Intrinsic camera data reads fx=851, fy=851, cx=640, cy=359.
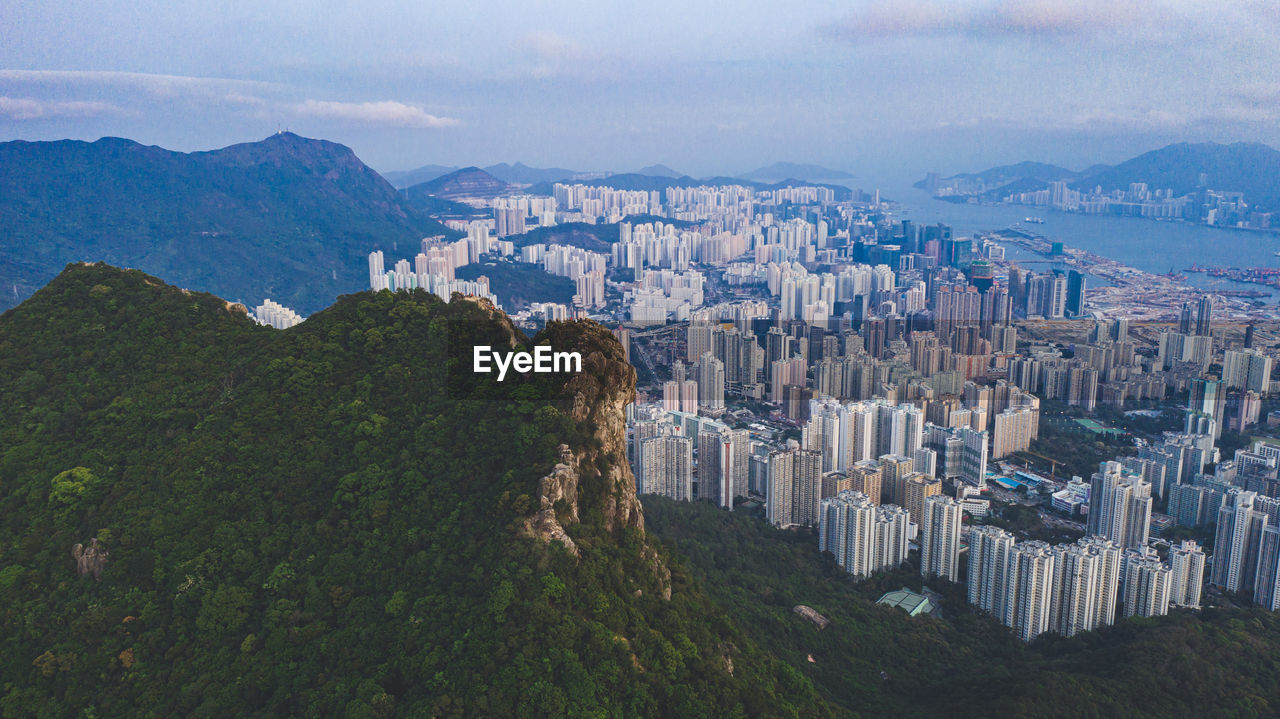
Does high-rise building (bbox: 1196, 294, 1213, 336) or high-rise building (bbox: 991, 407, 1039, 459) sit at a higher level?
high-rise building (bbox: 1196, 294, 1213, 336)

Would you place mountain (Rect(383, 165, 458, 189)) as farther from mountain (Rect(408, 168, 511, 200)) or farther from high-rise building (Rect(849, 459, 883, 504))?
high-rise building (Rect(849, 459, 883, 504))

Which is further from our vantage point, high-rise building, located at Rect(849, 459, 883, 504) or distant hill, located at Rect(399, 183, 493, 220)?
distant hill, located at Rect(399, 183, 493, 220)

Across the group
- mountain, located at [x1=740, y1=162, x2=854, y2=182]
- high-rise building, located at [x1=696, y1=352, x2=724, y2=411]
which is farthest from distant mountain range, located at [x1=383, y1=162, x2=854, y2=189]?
high-rise building, located at [x1=696, y1=352, x2=724, y2=411]

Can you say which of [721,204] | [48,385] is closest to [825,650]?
[48,385]

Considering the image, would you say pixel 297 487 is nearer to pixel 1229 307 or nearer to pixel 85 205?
pixel 85 205

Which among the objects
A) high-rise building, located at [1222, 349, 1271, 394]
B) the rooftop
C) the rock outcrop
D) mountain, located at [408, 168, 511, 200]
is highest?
mountain, located at [408, 168, 511, 200]

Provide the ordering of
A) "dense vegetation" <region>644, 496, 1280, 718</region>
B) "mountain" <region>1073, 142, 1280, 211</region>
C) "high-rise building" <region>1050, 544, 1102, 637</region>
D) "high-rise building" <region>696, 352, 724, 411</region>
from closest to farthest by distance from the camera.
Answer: "dense vegetation" <region>644, 496, 1280, 718</region>
"high-rise building" <region>1050, 544, 1102, 637</region>
"high-rise building" <region>696, 352, 724, 411</region>
"mountain" <region>1073, 142, 1280, 211</region>

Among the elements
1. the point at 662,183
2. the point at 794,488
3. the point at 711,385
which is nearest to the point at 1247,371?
the point at 711,385
